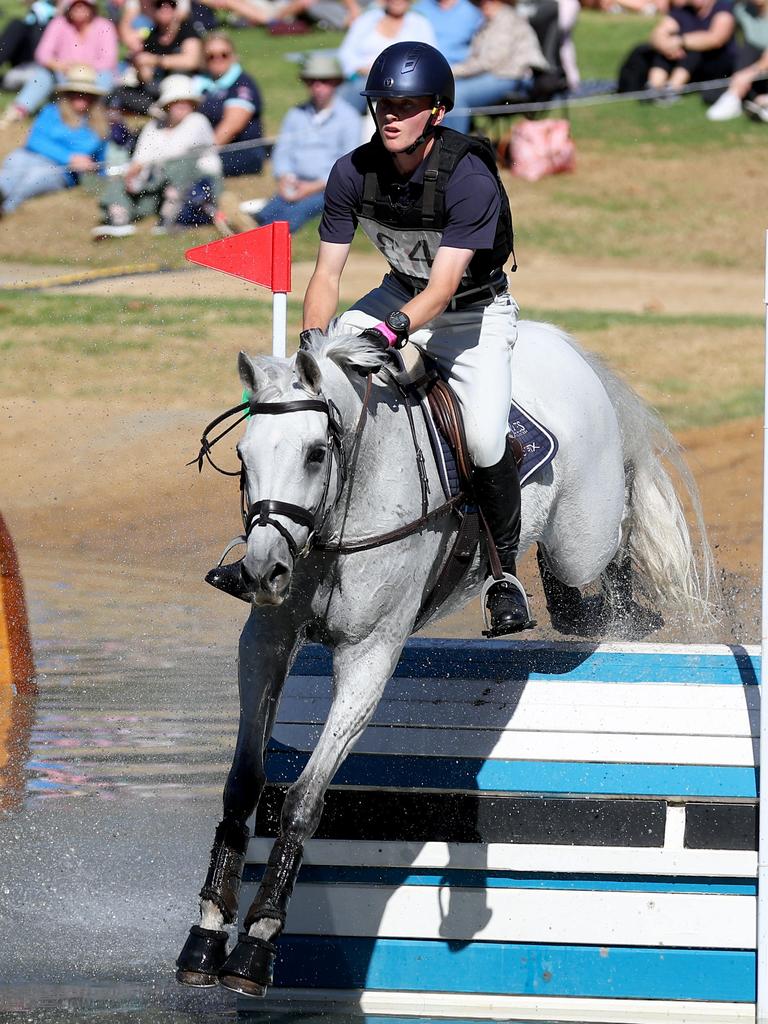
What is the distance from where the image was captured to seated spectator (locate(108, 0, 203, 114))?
42.4 feet

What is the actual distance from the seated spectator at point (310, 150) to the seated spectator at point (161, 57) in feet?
3.98

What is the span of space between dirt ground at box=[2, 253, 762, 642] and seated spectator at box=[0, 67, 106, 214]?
272 centimetres

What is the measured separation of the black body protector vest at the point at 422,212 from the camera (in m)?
4.24

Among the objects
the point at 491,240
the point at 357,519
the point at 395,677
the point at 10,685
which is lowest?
the point at 10,685

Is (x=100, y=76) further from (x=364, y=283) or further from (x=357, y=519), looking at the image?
(x=357, y=519)

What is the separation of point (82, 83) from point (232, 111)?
47.2 inches

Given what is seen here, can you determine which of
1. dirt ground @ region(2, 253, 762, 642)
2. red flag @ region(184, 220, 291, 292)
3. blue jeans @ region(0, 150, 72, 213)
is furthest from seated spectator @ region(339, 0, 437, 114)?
red flag @ region(184, 220, 291, 292)

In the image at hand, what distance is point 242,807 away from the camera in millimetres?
4148

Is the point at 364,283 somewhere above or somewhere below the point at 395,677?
below

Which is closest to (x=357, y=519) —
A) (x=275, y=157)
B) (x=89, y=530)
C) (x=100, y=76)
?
(x=89, y=530)

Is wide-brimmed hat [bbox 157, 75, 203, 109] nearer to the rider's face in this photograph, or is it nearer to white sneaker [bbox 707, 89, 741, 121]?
white sneaker [bbox 707, 89, 741, 121]

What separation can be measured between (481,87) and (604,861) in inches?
422

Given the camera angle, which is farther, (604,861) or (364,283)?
(364,283)

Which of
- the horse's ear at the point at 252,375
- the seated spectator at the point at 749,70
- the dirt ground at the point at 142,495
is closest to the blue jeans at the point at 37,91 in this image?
the dirt ground at the point at 142,495
